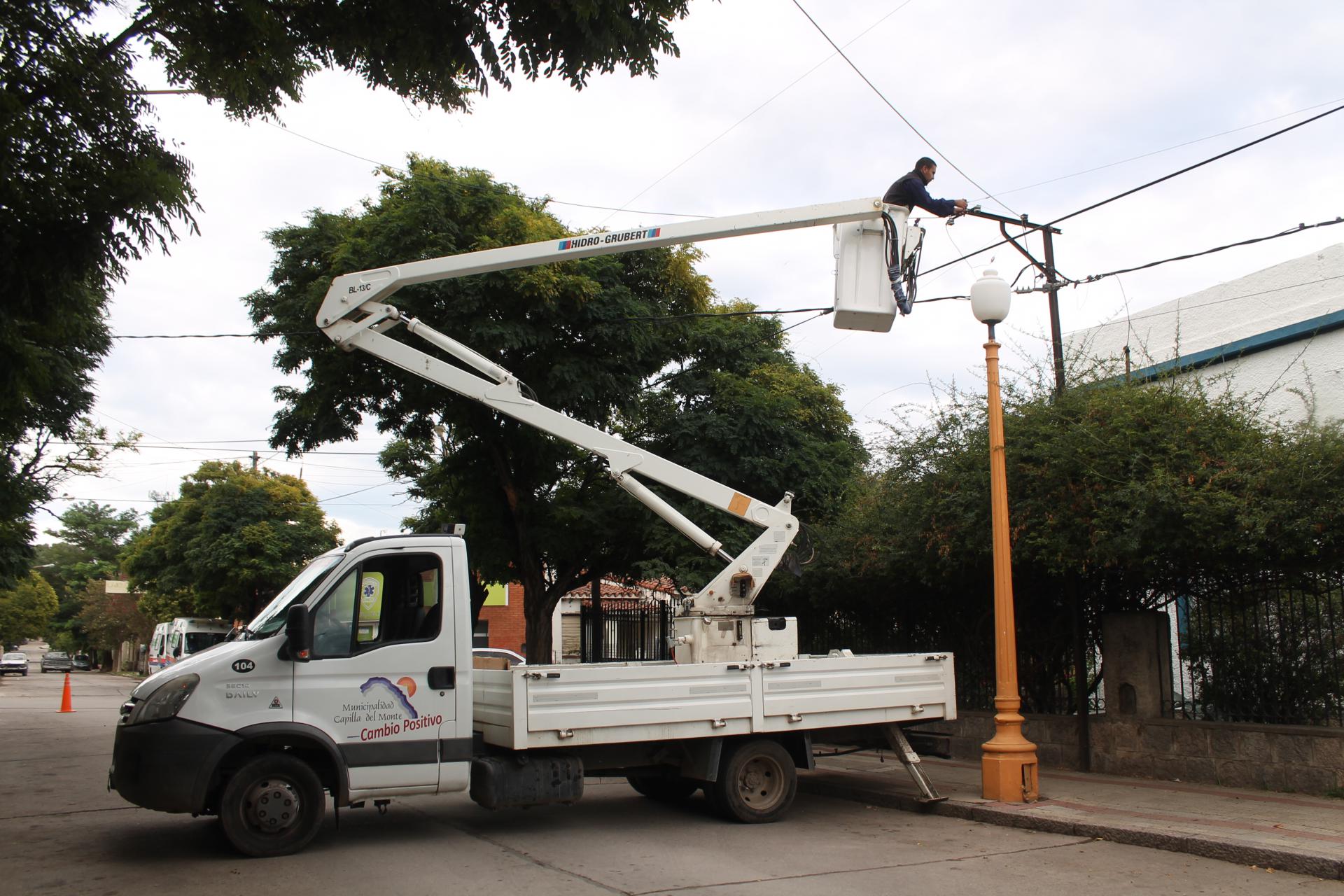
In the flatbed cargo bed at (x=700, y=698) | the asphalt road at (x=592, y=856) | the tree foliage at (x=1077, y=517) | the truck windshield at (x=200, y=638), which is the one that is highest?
the tree foliage at (x=1077, y=517)

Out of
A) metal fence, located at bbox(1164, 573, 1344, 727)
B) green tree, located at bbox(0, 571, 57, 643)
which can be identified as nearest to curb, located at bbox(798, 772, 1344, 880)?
metal fence, located at bbox(1164, 573, 1344, 727)

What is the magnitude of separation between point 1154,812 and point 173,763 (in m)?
7.98

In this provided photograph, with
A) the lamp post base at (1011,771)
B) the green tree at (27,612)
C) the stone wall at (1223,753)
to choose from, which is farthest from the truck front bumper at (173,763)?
the green tree at (27,612)

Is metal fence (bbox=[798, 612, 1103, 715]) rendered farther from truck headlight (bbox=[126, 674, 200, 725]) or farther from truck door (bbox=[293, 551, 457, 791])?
truck headlight (bbox=[126, 674, 200, 725])

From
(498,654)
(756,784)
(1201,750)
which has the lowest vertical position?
(756,784)

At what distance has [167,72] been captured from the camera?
724 centimetres

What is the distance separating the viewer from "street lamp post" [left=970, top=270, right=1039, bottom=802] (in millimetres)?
10023

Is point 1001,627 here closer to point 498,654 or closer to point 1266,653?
point 1266,653

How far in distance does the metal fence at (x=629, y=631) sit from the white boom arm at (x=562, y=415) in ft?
29.3

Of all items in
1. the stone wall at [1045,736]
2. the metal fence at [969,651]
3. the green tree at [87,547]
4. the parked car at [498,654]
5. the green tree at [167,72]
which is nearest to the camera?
the green tree at [167,72]

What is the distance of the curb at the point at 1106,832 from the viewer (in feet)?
24.1

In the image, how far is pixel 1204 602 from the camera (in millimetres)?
11273

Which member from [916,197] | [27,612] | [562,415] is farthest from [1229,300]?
[27,612]

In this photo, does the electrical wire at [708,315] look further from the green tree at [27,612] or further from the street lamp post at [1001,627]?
the green tree at [27,612]
